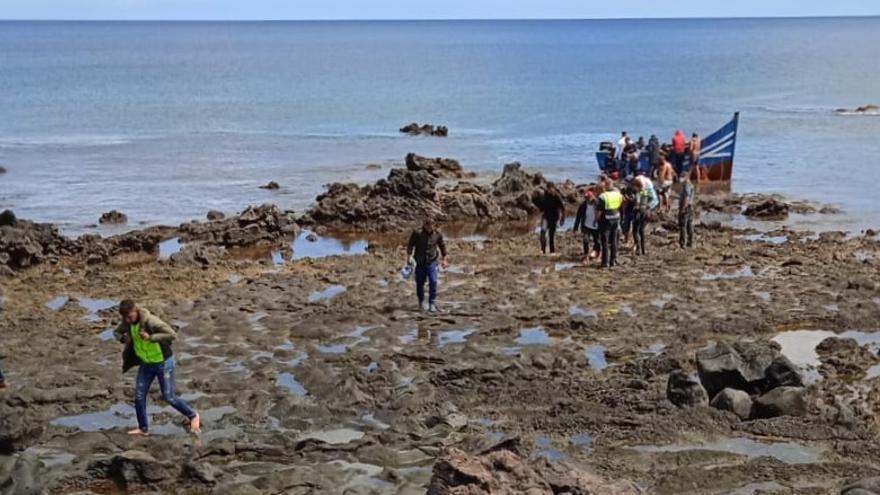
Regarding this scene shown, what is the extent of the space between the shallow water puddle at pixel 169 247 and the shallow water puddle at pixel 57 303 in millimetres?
4338

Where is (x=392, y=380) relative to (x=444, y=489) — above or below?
below

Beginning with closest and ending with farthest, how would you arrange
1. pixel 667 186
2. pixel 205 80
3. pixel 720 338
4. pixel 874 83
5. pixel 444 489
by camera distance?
pixel 444 489, pixel 720 338, pixel 667 186, pixel 874 83, pixel 205 80

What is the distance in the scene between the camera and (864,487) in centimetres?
880

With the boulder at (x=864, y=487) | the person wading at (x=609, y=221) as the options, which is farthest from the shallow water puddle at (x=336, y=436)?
the person wading at (x=609, y=221)

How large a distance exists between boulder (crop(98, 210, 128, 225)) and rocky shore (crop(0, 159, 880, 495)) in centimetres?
517

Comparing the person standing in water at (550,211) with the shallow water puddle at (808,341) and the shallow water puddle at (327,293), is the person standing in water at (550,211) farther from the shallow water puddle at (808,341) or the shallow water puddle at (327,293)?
the shallow water puddle at (808,341)

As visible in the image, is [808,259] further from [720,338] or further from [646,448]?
[646,448]

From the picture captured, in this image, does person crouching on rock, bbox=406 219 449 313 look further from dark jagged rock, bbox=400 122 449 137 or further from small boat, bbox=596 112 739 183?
dark jagged rock, bbox=400 122 449 137

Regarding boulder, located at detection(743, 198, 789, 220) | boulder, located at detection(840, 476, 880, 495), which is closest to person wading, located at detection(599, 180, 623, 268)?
boulder, located at detection(743, 198, 789, 220)

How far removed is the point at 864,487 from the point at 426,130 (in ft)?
152

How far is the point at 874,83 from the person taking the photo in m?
86.6

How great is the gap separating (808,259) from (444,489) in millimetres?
14524

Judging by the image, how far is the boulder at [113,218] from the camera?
2827 centimetres

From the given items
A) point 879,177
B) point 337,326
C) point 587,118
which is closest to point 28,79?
point 587,118
